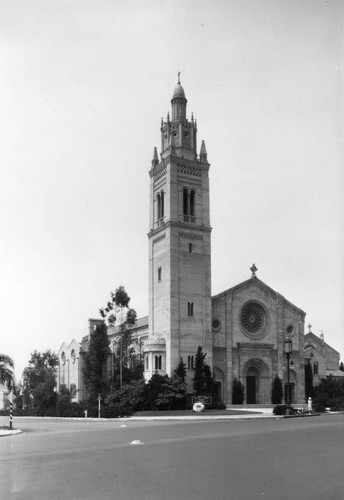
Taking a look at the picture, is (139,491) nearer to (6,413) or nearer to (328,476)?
(328,476)

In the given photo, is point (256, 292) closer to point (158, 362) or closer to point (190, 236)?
point (190, 236)

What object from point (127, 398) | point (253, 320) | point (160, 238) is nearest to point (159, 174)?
point (160, 238)

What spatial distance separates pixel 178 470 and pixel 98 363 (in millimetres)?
49153

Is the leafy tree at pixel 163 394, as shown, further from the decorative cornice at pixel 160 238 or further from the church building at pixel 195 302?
the decorative cornice at pixel 160 238

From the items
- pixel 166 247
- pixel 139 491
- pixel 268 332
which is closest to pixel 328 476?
pixel 139 491

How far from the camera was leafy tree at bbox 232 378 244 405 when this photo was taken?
63344 mm

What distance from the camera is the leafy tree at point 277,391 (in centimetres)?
6569

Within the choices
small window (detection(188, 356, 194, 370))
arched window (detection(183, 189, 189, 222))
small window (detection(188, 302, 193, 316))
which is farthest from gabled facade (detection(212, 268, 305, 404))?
arched window (detection(183, 189, 189, 222))

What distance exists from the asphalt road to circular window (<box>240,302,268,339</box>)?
4643 centimetres

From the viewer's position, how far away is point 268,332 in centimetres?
6831

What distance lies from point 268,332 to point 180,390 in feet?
51.1

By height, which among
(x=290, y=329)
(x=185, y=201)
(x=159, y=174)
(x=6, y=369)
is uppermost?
(x=159, y=174)

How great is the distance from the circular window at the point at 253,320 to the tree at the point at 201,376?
330 inches

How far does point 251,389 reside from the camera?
66375mm
